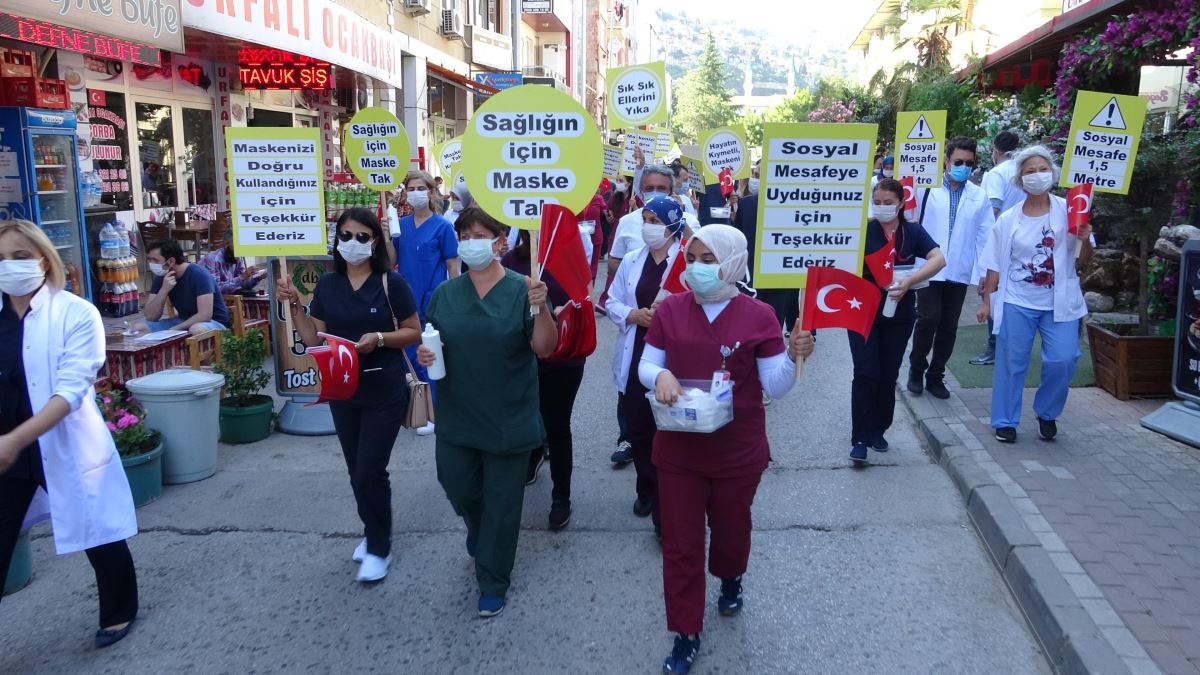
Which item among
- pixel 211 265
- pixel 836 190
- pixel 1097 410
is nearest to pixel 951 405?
pixel 1097 410

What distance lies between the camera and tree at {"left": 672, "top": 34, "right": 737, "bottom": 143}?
301 ft

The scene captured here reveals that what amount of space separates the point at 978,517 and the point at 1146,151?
165 inches

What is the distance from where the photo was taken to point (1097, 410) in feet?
23.9

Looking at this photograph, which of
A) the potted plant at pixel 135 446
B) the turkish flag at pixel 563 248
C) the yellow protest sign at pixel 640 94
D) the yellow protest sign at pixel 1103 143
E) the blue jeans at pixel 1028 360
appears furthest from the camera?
the yellow protest sign at pixel 640 94

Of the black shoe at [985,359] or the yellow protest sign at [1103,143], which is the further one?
the black shoe at [985,359]

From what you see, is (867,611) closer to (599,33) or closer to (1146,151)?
(1146,151)

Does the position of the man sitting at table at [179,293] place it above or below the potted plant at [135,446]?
above

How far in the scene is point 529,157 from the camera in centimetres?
465

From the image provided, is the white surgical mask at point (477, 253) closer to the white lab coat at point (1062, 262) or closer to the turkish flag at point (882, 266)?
the turkish flag at point (882, 266)

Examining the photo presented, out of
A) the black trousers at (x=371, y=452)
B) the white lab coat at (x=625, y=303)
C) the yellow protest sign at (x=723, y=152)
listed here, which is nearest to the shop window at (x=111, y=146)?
the yellow protest sign at (x=723, y=152)

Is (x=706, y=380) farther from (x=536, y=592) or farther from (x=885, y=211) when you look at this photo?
(x=885, y=211)

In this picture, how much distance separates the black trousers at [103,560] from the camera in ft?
12.5

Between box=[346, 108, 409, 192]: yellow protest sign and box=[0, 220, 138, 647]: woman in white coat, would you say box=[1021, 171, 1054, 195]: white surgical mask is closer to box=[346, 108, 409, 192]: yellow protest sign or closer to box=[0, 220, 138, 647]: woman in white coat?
box=[0, 220, 138, 647]: woman in white coat

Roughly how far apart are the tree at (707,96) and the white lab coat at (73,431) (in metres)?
89.6
